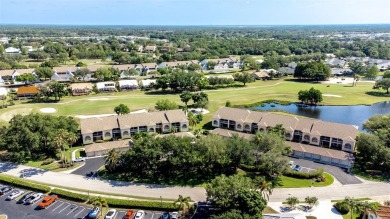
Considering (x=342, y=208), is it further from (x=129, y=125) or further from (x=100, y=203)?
(x=129, y=125)

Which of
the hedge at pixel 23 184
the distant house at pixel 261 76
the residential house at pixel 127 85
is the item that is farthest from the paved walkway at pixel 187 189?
the distant house at pixel 261 76

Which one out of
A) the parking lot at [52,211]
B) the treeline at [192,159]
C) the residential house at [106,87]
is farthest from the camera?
the residential house at [106,87]

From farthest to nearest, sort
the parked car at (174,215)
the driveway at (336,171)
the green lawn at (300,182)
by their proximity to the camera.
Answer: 1. the driveway at (336,171)
2. the green lawn at (300,182)
3. the parked car at (174,215)

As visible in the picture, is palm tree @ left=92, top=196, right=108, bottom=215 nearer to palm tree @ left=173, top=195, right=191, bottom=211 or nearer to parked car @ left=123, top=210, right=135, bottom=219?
parked car @ left=123, top=210, right=135, bottom=219

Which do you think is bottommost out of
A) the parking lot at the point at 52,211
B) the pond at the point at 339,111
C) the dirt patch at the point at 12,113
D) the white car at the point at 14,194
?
the parking lot at the point at 52,211

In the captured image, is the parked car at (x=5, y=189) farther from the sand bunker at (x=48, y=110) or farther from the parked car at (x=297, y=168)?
the parked car at (x=297, y=168)

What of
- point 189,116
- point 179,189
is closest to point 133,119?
point 189,116

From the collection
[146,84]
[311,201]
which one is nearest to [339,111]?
[311,201]
